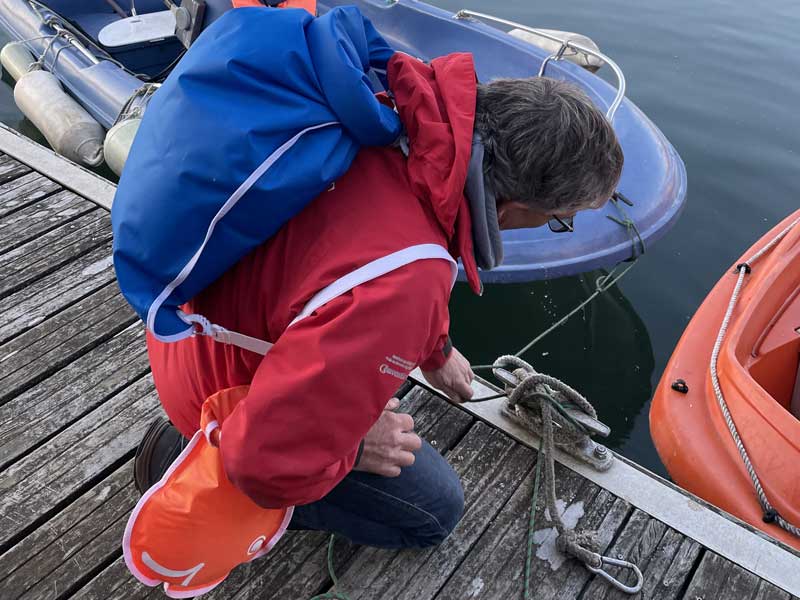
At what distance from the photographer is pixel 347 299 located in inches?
44.4

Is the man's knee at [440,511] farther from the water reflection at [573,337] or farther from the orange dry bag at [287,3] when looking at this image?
the orange dry bag at [287,3]

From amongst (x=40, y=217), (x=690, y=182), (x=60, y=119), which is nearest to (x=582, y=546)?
(x=40, y=217)

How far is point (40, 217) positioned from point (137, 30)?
2.83m

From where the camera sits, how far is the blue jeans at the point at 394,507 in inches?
65.6

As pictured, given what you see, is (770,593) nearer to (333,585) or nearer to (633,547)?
(633,547)

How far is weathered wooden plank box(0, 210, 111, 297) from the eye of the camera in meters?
2.70

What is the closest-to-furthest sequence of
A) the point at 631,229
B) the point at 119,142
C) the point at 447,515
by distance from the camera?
1. the point at 447,515
2. the point at 631,229
3. the point at 119,142

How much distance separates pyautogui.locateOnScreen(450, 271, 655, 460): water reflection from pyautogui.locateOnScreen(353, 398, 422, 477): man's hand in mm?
2332

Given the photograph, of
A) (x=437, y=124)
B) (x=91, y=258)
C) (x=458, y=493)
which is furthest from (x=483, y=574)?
(x=91, y=258)

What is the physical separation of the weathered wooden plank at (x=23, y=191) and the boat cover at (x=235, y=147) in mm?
2192

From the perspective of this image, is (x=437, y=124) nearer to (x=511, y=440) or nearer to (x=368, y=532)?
(x=368, y=532)

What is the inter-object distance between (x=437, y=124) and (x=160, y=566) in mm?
1073

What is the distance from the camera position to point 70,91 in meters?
5.07

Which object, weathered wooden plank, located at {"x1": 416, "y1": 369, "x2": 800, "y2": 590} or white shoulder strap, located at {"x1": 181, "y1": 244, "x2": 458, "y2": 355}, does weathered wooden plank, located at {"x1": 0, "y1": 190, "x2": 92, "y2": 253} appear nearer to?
weathered wooden plank, located at {"x1": 416, "y1": 369, "x2": 800, "y2": 590}
